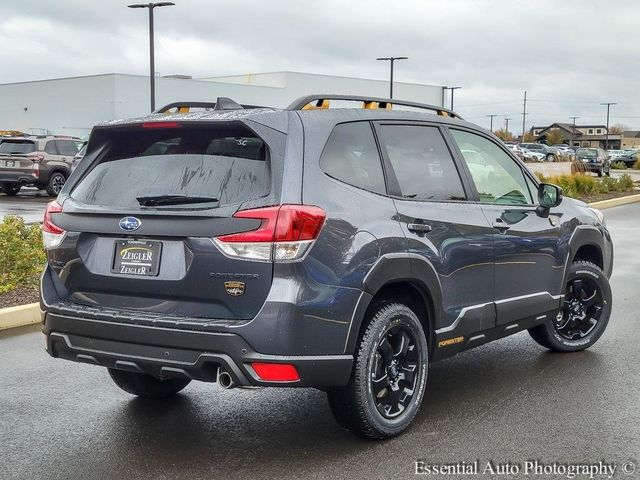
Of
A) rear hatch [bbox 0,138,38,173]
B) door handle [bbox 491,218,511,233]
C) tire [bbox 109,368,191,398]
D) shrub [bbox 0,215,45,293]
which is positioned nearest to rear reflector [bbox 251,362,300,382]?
tire [bbox 109,368,191,398]

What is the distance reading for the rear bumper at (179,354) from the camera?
3.93m

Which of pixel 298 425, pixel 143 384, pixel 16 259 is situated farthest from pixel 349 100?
pixel 16 259

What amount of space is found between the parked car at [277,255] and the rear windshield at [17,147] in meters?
20.7

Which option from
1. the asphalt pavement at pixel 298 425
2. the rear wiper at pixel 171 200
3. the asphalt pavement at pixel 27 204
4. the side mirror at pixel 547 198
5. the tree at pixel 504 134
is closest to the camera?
the rear wiper at pixel 171 200

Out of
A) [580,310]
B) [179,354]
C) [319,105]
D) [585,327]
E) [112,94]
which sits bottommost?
[585,327]

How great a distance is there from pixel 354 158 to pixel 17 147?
21952 mm

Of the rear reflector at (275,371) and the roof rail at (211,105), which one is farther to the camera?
the roof rail at (211,105)

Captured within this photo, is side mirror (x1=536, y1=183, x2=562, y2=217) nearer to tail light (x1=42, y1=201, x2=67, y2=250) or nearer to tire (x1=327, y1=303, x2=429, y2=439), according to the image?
tire (x1=327, y1=303, x2=429, y2=439)

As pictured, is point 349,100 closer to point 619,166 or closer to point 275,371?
point 275,371

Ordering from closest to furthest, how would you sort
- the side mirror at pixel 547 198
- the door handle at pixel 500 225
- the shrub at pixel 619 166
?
the door handle at pixel 500 225 → the side mirror at pixel 547 198 → the shrub at pixel 619 166

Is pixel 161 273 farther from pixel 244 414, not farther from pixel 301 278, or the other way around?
pixel 244 414

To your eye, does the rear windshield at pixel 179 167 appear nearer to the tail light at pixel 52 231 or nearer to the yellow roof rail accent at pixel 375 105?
the tail light at pixel 52 231

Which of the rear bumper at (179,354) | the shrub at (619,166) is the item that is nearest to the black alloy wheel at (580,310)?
the rear bumper at (179,354)

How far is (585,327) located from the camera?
22.0 ft
